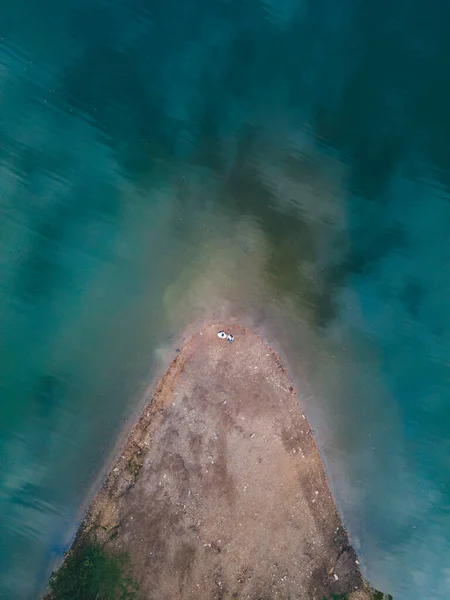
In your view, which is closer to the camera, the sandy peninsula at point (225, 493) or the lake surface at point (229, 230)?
the sandy peninsula at point (225, 493)

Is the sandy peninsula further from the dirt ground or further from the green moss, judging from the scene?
the green moss

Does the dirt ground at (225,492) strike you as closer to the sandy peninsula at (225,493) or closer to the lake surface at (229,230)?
the sandy peninsula at (225,493)

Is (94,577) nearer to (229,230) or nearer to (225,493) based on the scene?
(225,493)

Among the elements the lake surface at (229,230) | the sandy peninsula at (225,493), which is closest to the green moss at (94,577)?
the sandy peninsula at (225,493)

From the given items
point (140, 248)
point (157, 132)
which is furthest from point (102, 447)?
point (157, 132)

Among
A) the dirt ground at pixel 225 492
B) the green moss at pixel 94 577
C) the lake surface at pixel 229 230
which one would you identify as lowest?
the green moss at pixel 94 577

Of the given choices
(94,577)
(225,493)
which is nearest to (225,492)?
(225,493)

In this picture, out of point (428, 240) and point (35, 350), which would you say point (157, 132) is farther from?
point (428, 240)
